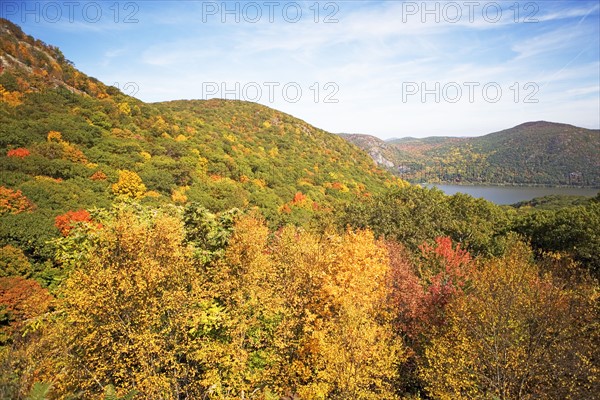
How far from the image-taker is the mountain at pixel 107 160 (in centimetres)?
3878

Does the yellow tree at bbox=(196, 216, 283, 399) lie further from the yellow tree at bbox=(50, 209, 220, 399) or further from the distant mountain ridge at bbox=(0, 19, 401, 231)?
the distant mountain ridge at bbox=(0, 19, 401, 231)

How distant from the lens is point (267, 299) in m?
16.2

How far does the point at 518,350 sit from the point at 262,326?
1276 cm

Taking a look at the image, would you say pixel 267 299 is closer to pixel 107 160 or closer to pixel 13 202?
pixel 13 202

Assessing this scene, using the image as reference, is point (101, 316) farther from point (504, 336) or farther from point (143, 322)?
point (504, 336)

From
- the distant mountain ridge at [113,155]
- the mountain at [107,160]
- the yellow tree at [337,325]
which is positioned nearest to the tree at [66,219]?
the mountain at [107,160]

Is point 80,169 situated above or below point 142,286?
above

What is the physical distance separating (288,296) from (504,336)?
11341mm

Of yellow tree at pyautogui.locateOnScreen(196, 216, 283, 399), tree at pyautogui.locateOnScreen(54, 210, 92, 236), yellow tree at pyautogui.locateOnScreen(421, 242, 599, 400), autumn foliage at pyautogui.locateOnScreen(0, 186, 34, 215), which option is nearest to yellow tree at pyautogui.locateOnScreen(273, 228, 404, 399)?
yellow tree at pyautogui.locateOnScreen(196, 216, 283, 399)

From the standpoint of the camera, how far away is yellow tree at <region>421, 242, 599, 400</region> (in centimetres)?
1295

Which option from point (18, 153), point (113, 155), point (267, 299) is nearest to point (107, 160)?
point (113, 155)

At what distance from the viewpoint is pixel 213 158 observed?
81188 millimetres

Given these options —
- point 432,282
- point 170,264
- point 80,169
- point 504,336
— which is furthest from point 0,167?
point 504,336

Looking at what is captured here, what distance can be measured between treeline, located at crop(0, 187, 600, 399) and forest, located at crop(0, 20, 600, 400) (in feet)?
0.39
